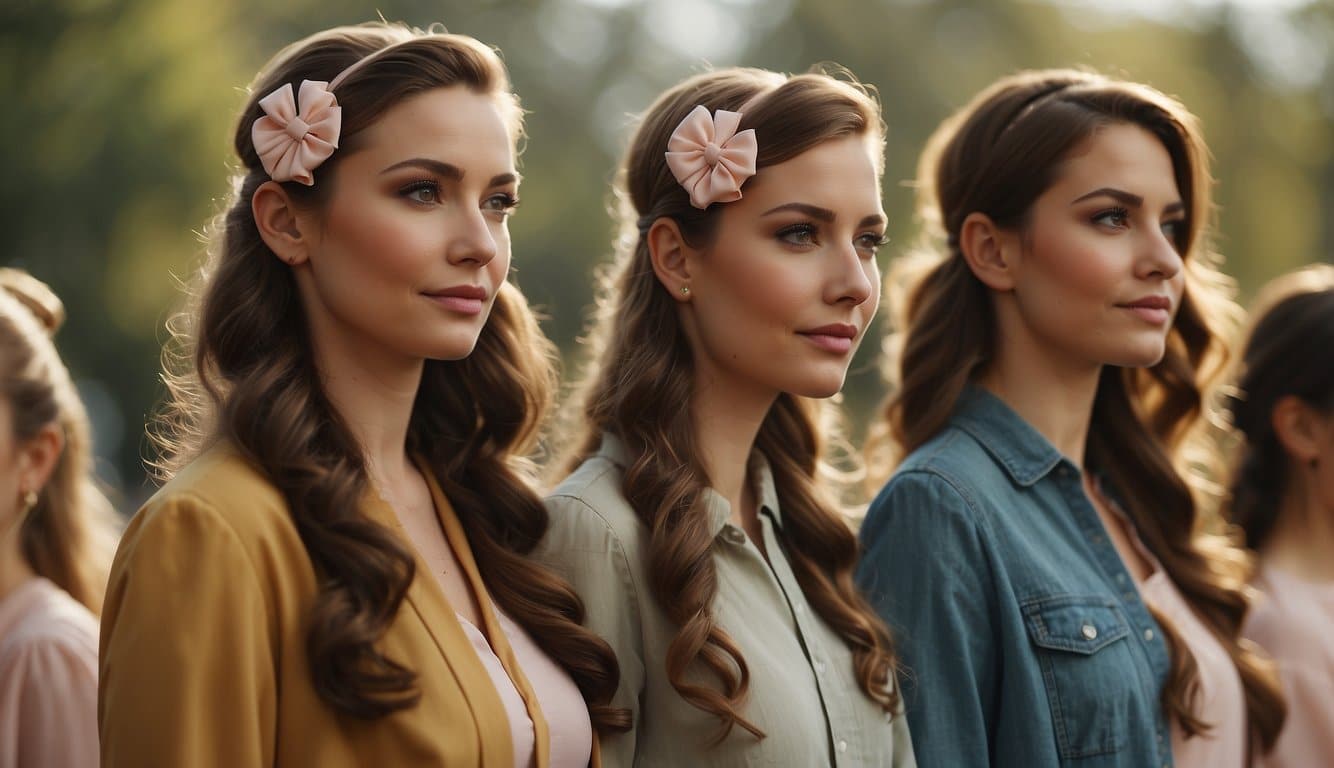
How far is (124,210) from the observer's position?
15.6m

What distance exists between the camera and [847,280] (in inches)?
131

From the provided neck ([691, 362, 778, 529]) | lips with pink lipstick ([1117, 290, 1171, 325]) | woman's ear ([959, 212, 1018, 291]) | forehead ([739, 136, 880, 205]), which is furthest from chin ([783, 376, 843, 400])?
lips with pink lipstick ([1117, 290, 1171, 325])

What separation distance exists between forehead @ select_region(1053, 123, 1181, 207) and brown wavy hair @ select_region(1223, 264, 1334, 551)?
1006 millimetres

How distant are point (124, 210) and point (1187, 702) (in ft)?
45.8

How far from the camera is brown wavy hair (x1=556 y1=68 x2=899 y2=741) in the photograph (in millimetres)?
3115

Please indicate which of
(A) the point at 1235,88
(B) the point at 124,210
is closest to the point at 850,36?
(A) the point at 1235,88

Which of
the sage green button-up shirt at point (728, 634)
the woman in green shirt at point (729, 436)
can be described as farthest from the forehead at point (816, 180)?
the sage green button-up shirt at point (728, 634)

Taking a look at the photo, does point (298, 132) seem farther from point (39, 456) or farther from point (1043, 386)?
point (1043, 386)

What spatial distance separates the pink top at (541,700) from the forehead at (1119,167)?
1.88 meters

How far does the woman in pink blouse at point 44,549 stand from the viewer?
3631 mm

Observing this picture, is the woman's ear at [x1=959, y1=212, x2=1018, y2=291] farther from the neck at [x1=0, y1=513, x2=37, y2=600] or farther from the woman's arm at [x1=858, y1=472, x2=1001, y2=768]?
the neck at [x1=0, y1=513, x2=37, y2=600]

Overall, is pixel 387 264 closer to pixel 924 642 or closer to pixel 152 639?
pixel 152 639

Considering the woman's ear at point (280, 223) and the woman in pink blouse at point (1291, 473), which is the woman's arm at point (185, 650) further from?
the woman in pink blouse at point (1291, 473)

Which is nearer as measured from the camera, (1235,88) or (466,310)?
(466,310)
